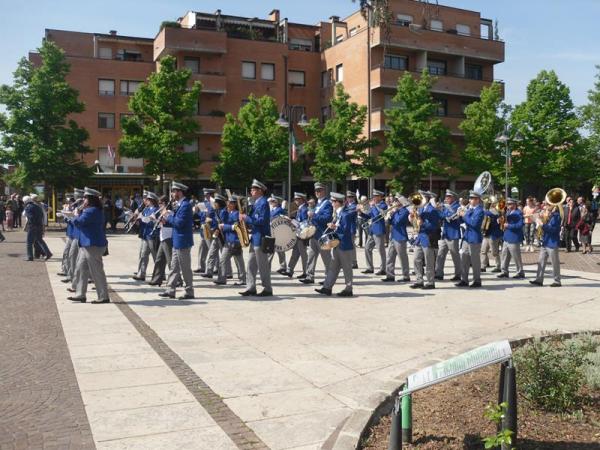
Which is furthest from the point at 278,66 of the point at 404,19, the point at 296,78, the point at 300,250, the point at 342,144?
the point at 300,250

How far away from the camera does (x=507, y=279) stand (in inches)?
559

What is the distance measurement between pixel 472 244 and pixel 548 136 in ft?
106

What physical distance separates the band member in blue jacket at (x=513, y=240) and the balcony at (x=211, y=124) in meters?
35.4

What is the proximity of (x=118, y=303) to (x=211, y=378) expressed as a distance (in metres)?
4.80

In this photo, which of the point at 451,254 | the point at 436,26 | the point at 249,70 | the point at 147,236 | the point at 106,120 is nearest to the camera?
the point at 147,236

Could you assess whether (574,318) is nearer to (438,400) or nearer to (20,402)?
(438,400)

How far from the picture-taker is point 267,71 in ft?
163

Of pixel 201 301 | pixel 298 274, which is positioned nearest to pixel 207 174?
pixel 298 274

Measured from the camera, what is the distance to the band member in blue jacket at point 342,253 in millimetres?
11539

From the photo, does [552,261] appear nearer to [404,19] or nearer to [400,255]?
[400,255]

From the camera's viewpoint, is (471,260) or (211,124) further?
(211,124)

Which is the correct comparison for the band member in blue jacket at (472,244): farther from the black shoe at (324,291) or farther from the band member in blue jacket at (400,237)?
the black shoe at (324,291)

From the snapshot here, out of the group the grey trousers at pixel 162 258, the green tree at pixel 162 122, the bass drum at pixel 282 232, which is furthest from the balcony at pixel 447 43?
the grey trousers at pixel 162 258

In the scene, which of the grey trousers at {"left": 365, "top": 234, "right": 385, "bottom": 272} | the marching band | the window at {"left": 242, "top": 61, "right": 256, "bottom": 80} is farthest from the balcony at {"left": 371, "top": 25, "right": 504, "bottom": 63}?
the marching band
